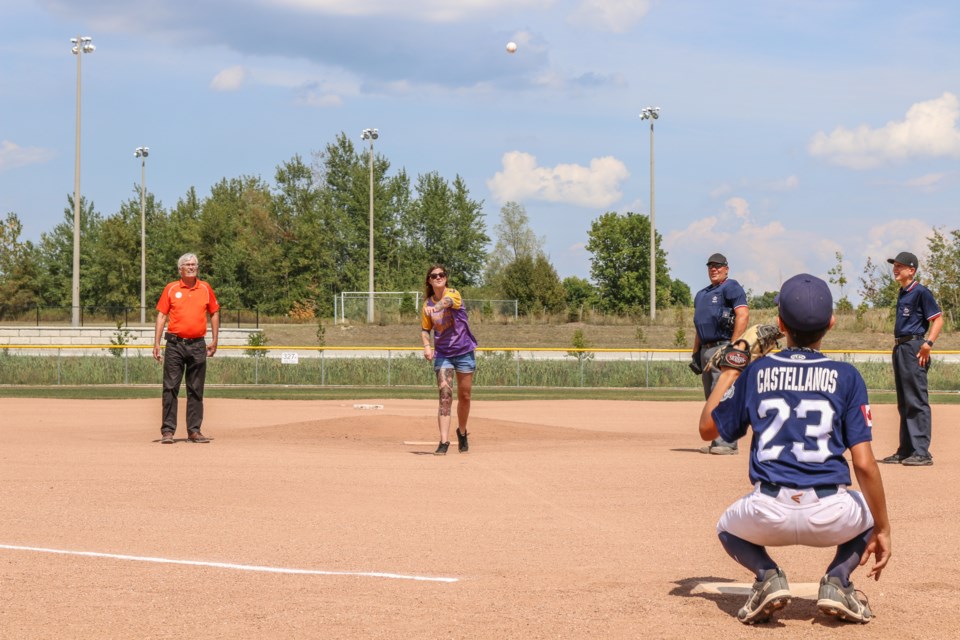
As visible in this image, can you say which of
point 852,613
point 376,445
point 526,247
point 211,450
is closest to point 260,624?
point 852,613

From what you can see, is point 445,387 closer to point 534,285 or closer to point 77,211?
point 77,211

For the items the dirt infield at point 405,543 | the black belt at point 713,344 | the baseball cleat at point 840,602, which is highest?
the black belt at point 713,344

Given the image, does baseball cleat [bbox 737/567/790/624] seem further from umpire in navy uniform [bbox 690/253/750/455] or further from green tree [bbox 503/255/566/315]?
green tree [bbox 503/255/566/315]

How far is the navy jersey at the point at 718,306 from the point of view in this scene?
11414mm

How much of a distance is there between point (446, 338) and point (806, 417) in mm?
7098

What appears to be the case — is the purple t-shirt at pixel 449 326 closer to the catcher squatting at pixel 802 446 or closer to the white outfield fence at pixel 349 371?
the catcher squatting at pixel 802 446

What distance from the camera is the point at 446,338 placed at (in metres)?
11.4

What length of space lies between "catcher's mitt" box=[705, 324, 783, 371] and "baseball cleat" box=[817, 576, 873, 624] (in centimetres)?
93

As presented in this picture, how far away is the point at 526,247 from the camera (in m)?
92.6

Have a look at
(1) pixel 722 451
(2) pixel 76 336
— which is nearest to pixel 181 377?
(1) pixel 722 451

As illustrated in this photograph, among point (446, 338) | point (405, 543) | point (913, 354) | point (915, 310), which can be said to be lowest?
point (405, 543)

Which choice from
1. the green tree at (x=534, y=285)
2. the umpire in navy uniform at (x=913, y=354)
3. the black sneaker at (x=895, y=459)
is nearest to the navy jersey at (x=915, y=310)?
the umpire in navy uniform at (x=913, y=354)

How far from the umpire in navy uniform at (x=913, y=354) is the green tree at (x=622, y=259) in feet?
223

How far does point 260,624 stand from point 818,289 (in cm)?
256
